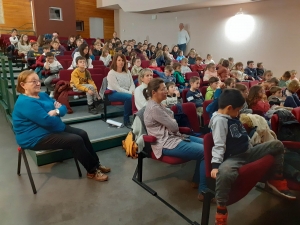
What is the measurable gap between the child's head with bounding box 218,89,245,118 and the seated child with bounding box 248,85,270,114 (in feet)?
4.36

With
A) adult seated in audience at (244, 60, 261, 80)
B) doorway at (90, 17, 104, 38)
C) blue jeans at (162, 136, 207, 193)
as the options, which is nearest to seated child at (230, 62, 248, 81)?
adult seated in audience at (244, 60, 261, 80)

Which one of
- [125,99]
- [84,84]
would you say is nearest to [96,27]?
[84,84]

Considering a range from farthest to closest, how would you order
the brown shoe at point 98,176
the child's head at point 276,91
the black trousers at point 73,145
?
the child's head at point 276,91 < the brown shoe at point 98,176 < the black trousers at point 73,145

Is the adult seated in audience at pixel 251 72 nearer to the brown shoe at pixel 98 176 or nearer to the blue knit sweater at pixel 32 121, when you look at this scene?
the brown shoe at pixel 98 176

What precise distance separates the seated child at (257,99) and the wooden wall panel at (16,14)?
35.0 feet

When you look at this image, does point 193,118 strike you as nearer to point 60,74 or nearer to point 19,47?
point 60,74

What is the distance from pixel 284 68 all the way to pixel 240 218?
253 inches

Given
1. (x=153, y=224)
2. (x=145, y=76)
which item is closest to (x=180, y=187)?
(x=153, y=224)

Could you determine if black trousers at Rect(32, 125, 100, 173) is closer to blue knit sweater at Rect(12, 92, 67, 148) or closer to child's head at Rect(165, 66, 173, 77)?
blue knit sweater at Rect(12, 92, 67, 148)

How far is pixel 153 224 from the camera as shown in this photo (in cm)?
192

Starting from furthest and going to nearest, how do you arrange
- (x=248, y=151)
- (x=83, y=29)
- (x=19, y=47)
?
(x=83, y=29) < (x=19, y=47) < (x=248, y=151)

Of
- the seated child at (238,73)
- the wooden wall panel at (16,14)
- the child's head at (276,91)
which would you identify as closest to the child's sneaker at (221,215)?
the child's head at (276,91)

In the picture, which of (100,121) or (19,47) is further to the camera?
(19,47)

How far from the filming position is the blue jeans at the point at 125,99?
11.9ft
